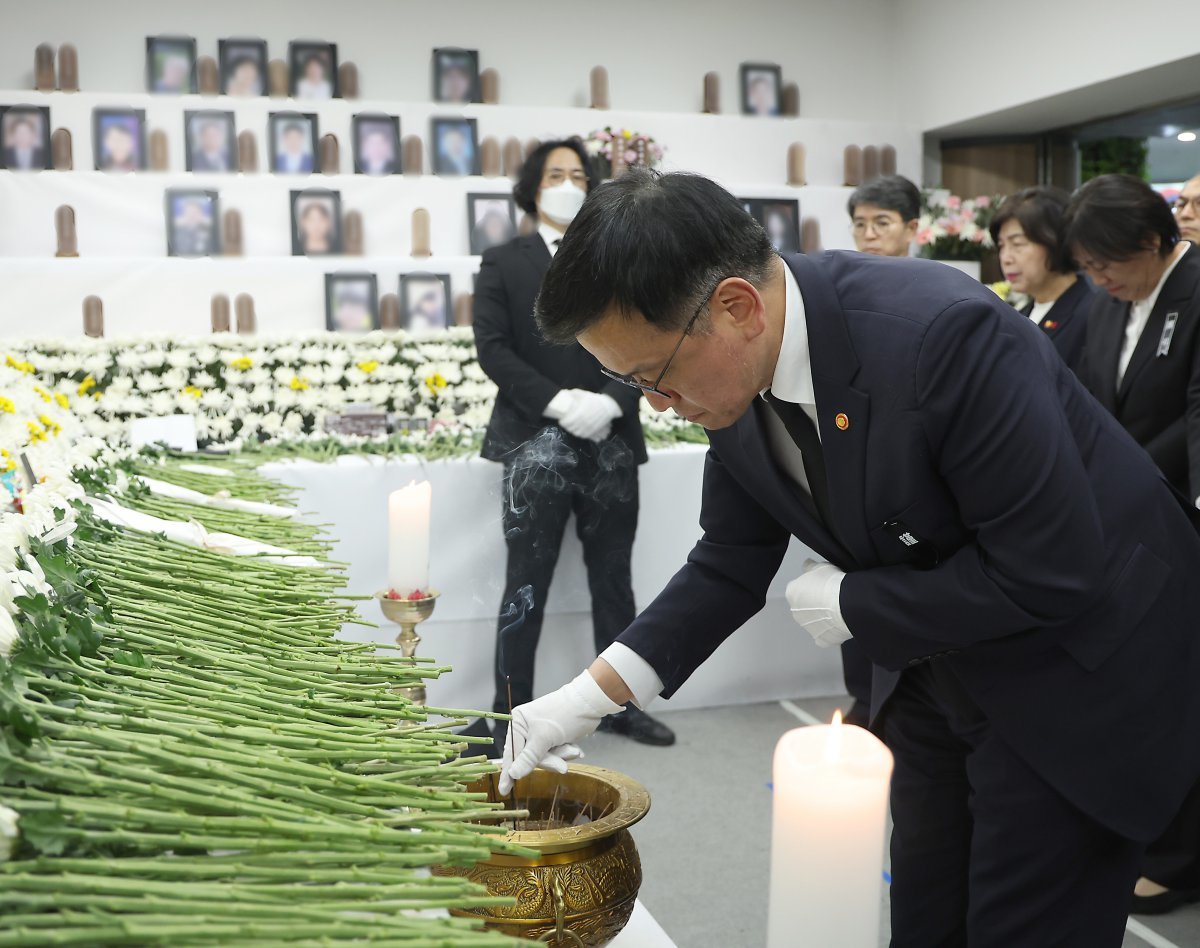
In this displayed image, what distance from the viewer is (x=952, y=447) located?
3.64 ft

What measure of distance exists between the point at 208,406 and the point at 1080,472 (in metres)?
3.15

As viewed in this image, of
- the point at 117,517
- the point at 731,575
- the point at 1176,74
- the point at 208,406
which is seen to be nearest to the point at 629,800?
the point at 731,575

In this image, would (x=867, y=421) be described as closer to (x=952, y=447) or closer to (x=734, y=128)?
(x=952, y=447)

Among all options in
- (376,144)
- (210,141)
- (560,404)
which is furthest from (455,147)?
(560,404)

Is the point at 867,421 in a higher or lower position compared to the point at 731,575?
higher

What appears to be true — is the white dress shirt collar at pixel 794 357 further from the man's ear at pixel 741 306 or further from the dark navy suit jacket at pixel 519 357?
the dark navy suit jacket at pixel 519 357

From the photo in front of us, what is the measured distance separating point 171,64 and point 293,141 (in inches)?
27.6

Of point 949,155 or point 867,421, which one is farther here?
point 949,155

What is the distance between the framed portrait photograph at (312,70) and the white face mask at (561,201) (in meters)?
2.91

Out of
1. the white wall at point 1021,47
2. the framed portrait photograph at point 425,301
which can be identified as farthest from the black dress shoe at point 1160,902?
the framed portrait photograph at point 425,301

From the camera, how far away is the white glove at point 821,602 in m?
1.28

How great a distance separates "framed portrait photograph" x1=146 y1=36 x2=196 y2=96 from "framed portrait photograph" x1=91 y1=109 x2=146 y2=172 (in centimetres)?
31

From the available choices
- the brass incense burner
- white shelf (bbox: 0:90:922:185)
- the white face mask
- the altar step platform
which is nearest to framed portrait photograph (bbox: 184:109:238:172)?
white shelf (bbox: 0:90:922:185)

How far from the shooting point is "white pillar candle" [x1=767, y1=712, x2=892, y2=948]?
27.5 inches
